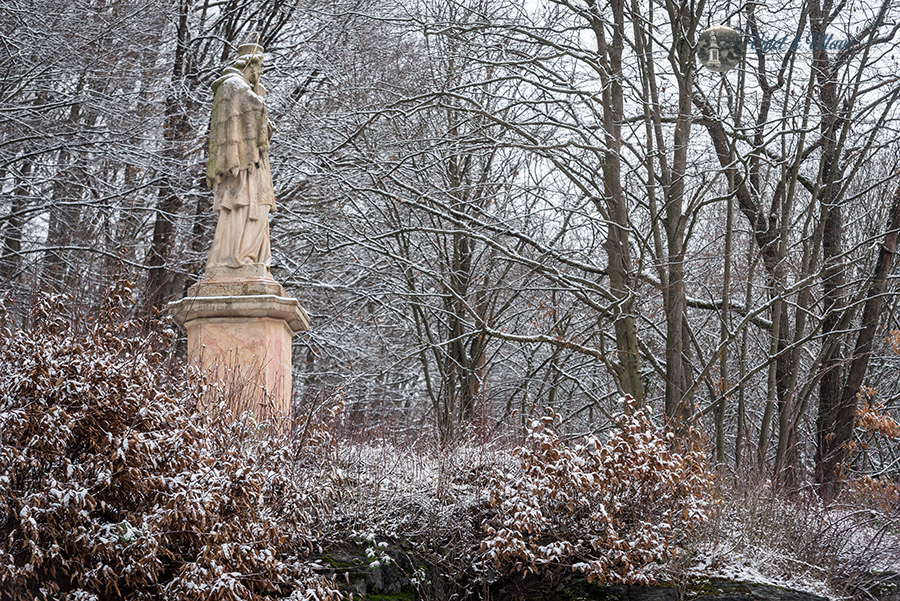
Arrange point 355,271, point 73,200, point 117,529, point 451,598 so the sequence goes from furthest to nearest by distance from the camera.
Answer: point 355,271 < point 73,200 < point 451,598 < point 117,529

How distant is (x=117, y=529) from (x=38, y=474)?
477mm

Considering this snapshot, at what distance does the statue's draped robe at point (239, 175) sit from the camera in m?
7.84

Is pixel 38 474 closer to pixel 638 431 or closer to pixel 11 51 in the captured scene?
pixel 638 431

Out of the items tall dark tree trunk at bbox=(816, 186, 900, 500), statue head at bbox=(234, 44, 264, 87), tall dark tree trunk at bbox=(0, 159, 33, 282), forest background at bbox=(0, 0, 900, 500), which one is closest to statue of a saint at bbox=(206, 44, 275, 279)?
statue head at bbox=(234, 44, 264, 87)

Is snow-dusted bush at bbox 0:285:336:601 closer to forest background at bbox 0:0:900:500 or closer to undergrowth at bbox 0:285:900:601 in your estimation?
undergrowth at bbox 0:285:900:601

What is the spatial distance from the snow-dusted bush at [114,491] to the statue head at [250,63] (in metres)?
3.98

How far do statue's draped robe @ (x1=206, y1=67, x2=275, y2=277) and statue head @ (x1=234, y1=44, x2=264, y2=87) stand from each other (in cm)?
33

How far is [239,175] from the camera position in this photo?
793 centimetres

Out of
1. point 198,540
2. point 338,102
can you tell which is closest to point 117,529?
point 198,540

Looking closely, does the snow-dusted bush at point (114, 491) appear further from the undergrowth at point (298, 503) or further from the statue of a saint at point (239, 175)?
the statue of a saint at point (239, 175)

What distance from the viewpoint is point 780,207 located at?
12062 mm

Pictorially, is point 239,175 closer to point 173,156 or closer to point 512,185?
point 512,185

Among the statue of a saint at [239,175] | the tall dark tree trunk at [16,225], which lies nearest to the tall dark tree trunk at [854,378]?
the statue of a saint at [239,175]

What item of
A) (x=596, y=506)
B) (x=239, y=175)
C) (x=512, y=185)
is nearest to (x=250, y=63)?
(x=239, y=175)
